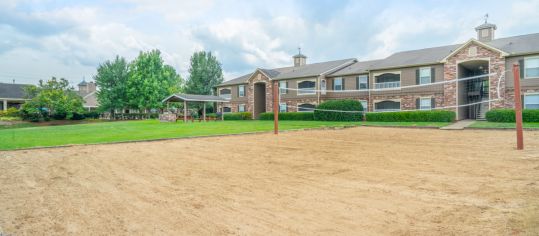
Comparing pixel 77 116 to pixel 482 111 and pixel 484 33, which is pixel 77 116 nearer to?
pixel 482 111

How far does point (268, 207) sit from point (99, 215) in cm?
217

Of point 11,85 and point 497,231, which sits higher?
point 11,85

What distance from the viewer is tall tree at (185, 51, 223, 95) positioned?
51.8 metres

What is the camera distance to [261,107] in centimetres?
4088

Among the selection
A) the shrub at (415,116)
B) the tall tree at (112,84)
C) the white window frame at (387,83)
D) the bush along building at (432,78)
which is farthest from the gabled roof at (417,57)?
the tall tree at (112,84)

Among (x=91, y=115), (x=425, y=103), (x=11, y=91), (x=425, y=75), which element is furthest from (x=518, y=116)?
(x=11, y=91)

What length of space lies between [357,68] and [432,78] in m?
8.09

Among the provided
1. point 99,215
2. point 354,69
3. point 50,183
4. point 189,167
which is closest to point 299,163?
point 189,167

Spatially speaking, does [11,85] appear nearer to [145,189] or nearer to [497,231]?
[145,189]

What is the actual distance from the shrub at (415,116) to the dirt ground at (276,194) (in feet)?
51.9

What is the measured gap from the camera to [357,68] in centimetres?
3291

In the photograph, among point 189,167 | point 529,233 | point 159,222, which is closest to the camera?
point 529,233

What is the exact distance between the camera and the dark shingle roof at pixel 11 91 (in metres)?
45.8

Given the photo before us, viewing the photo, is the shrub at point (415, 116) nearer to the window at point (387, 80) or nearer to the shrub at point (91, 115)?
the window at point (387, 80)
